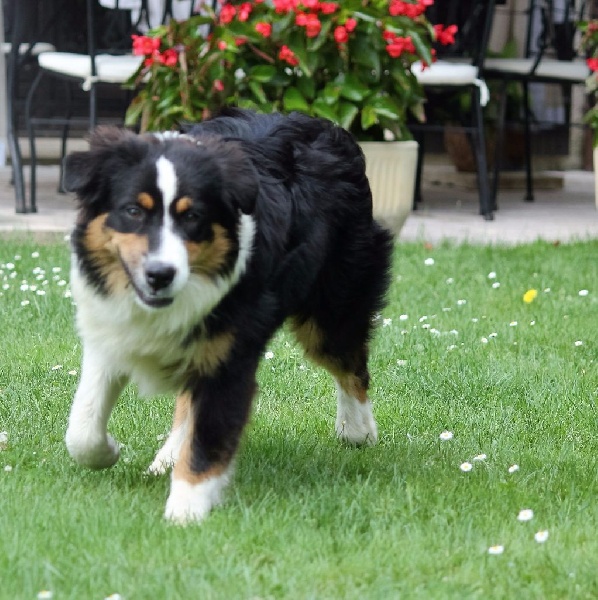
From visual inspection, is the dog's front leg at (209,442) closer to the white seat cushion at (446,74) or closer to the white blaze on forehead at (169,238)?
the white blaze on forehead at (169,238)

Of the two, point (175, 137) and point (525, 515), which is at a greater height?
point (175, 137)

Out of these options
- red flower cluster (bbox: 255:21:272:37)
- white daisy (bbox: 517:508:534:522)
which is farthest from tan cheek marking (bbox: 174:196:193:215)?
red flower cluster (bbox: 255:21:272:37)

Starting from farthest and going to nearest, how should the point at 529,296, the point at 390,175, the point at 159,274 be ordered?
the point at 390,175
the point at 529,296
the point at 159,274

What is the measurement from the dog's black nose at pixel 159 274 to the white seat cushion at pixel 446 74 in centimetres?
514

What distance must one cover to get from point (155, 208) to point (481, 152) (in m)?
5.57

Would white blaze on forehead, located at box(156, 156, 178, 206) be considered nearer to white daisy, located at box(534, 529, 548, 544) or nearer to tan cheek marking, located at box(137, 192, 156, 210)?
tan cheek marking, located at box(137, 192, 156, 210)

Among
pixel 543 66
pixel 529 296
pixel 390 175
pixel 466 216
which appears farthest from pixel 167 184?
pixel 543 66

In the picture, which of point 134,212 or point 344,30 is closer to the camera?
point 134,212

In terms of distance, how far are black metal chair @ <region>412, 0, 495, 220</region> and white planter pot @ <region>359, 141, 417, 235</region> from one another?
22.2 inches

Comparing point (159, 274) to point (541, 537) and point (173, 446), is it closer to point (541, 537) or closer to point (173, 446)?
point (173, 446)

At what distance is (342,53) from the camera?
6.98 metres

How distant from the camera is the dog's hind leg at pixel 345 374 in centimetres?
405

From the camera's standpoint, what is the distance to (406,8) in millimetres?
7207

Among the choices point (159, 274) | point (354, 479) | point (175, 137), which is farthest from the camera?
point (354, 479)
